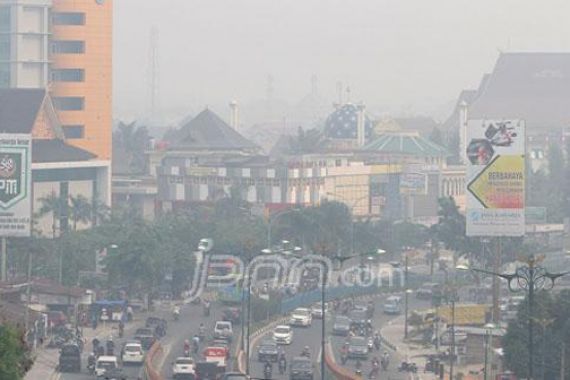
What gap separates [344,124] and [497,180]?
65.7 metres

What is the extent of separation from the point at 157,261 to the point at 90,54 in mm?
28748

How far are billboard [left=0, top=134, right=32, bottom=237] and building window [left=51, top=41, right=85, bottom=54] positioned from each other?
1218 inches

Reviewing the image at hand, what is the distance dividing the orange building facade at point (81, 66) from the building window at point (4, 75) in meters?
1.81

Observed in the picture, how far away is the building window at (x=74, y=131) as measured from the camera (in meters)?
85.9

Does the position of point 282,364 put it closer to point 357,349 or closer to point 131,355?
point 131,355

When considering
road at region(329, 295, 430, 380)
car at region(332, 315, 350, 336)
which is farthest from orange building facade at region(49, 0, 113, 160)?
car at region(332, 315, 350, 336)

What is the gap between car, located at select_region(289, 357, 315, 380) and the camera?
4231cm

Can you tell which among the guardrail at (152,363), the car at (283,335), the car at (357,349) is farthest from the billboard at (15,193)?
the car at (357,349)

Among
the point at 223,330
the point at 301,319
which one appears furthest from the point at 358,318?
the point at 223,330

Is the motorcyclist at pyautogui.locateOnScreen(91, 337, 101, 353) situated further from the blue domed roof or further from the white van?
the blue domed roof

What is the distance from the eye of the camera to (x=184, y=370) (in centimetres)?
4144

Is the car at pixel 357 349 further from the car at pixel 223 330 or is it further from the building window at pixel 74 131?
the building window at pixel 74 131

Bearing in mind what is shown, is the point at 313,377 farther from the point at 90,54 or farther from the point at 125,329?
the point at 90,54

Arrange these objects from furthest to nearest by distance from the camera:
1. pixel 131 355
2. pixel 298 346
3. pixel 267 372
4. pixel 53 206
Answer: pixel 53 206, pixel 298 346, pixel 131 355, pixel 267 372
